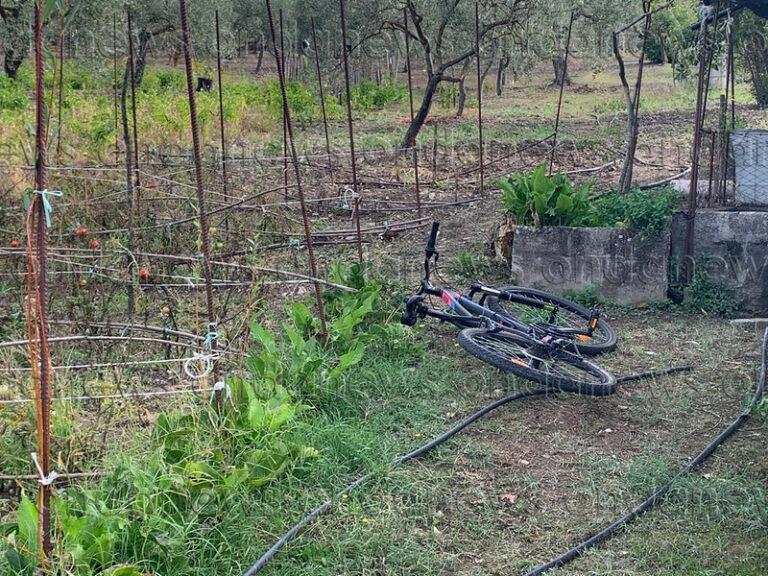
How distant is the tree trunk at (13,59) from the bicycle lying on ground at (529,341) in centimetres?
1569

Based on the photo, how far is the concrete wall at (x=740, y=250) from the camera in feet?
21.8

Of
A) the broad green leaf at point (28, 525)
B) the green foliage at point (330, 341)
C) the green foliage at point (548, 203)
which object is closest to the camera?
the broad green leaf at point (28, 525)

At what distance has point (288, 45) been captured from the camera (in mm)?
26391

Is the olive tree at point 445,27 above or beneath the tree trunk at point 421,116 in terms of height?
above

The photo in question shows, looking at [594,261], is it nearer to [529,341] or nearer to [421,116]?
[529,341]

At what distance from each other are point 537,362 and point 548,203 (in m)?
2.15

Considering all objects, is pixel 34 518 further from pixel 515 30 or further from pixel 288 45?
pixel 288 45

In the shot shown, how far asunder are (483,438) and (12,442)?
2.31 m

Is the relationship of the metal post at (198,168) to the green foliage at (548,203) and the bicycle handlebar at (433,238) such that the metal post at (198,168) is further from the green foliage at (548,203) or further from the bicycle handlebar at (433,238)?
the green foliage at (548,203)

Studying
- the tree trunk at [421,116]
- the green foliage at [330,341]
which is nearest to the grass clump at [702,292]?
the green foliage at [330,341]

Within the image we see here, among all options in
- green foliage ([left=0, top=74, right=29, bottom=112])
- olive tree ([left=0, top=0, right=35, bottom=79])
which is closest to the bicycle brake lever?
green foliage ([left=0, top=74, right=29, bottom=112])

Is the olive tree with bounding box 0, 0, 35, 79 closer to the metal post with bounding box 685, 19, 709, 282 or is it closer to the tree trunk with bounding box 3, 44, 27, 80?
the tree trunk with bounding box 3, 44, 27, 80

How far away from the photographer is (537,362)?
17.3ft

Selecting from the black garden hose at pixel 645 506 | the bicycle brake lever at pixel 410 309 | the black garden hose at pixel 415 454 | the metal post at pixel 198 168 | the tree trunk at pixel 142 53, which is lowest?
the black garden hose at pixel 645 506
